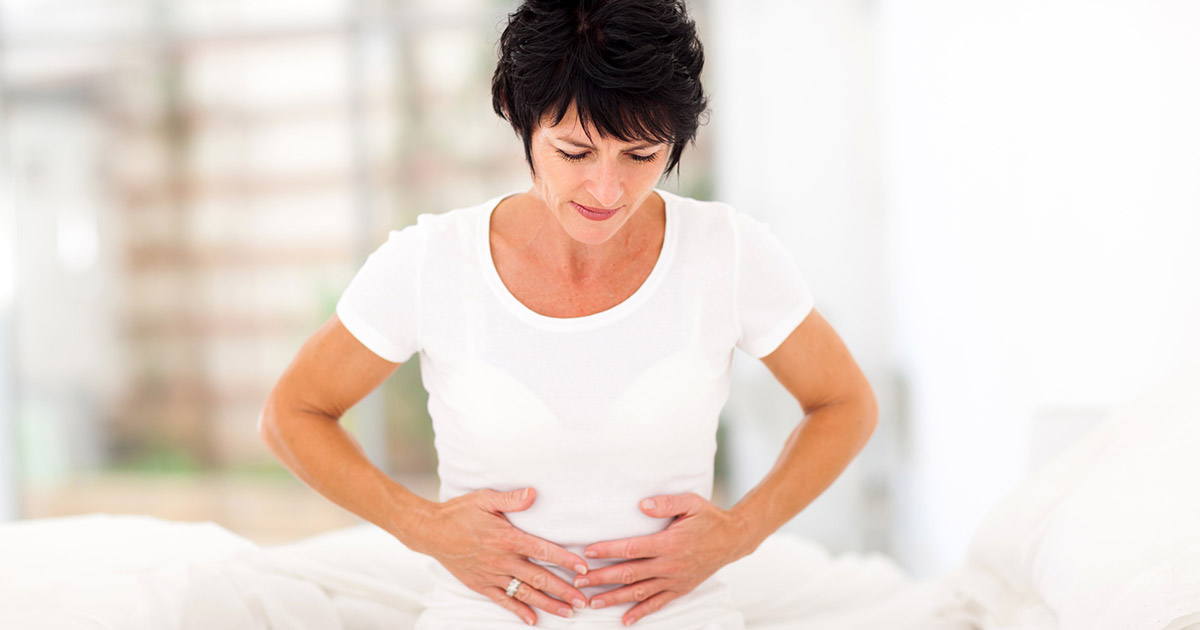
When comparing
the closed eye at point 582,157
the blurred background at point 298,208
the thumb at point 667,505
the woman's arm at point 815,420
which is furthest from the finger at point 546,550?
the blurred background at point 298,208

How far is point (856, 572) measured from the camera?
1.72 m

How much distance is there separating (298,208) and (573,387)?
10.2 ft

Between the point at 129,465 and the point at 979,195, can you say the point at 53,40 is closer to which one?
the point at 129,465

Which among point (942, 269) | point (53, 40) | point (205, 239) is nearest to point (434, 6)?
point (205, 239)

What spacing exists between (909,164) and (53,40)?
11.2ft

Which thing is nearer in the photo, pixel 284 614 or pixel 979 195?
pixel 284 614

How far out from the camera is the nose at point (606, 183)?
1.15 m

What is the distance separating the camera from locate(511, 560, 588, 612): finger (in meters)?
1.23

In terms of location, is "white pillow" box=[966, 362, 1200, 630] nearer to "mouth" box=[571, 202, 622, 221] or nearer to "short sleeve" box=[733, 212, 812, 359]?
"short sleeve" box=[733, 212, 812, 359]

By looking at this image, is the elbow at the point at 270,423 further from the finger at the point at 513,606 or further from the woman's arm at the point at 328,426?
the finger at the point at 513,606

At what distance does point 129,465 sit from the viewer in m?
4.25

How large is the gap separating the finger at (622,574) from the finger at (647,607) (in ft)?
0.11

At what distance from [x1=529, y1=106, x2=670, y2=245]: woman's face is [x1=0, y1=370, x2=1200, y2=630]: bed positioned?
0.64 meters

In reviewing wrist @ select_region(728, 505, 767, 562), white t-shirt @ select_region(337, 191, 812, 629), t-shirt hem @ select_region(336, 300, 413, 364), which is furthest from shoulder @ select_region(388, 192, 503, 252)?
wrist @ select_region(728, 505, 767, 562)
